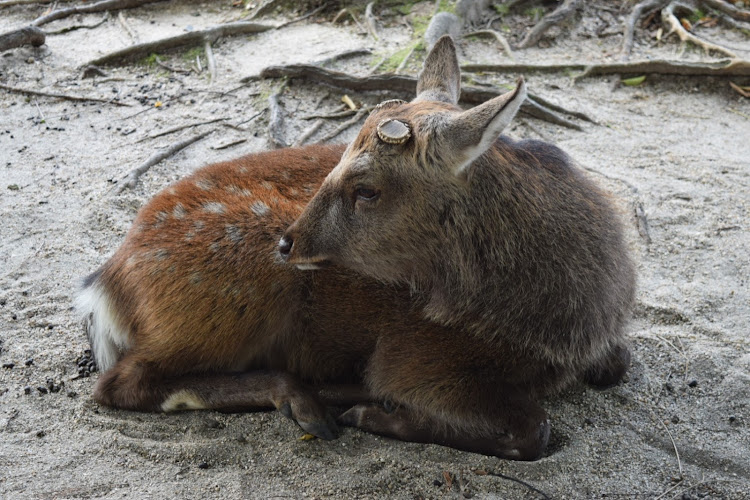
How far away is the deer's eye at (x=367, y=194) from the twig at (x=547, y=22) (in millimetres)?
5149

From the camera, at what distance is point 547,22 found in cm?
770

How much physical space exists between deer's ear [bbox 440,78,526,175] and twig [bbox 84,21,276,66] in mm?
5538

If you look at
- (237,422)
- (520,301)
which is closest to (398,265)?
(520,301)

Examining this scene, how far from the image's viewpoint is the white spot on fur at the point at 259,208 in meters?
3.51

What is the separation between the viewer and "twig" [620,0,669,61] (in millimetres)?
7355

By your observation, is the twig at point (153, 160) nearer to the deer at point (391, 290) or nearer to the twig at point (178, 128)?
the twig at point (178, 128)

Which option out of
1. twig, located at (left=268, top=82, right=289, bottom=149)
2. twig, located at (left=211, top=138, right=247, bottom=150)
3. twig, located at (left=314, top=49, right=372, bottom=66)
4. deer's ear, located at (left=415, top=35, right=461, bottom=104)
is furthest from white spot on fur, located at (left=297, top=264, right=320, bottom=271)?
twig, located at (left=314, top=49, right=372, bottom=66)

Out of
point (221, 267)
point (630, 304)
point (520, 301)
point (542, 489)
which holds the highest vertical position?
point (221, 267)

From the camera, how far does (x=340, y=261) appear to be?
3.23 meters

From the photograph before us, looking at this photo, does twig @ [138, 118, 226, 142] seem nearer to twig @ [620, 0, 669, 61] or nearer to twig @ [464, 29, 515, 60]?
twig @ [464, 29, 515, 60]

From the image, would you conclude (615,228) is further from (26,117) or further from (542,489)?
(26,117)

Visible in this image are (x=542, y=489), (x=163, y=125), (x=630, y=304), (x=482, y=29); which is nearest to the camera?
(x=542, y=489)

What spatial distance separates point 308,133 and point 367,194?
3024mm

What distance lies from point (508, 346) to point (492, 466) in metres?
0.52
